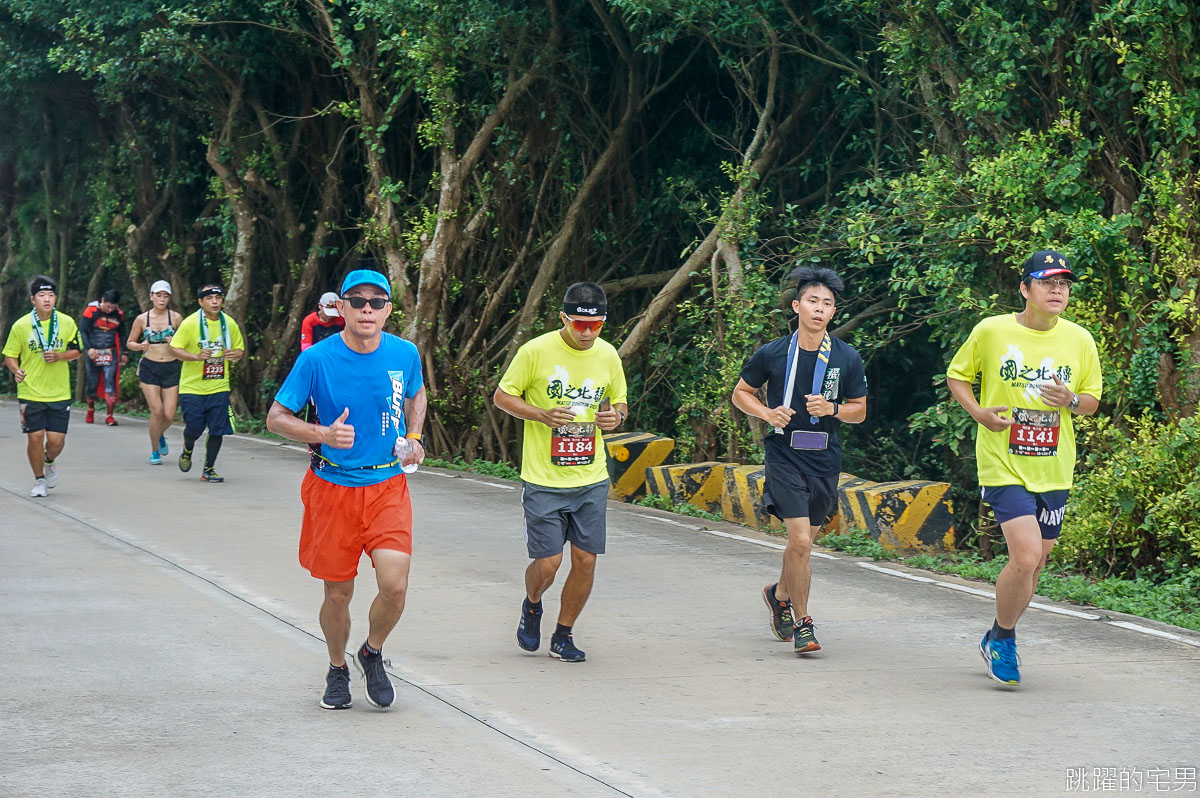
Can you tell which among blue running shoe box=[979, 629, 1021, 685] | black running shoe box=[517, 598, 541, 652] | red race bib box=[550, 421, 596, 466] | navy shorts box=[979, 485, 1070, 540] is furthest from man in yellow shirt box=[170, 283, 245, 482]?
blue running shoe box=[979, 629, 1021, 685]

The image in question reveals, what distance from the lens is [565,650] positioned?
715cm

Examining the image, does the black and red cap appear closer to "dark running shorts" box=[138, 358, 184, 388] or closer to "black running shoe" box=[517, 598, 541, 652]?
"black running shoe" box=[517, 598, 541, 652]

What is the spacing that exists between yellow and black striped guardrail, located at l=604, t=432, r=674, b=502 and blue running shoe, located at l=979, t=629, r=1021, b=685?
689 cm

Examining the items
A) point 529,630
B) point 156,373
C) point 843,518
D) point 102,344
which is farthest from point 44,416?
point 102,344

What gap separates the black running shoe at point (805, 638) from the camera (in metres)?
7.21

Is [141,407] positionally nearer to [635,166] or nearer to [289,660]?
[635,166]

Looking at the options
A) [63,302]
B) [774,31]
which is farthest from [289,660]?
[63,302]

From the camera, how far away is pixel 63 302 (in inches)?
1185

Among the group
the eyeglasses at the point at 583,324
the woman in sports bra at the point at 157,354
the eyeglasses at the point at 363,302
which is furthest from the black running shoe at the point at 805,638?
the woman in sports bra at the point at 157,354

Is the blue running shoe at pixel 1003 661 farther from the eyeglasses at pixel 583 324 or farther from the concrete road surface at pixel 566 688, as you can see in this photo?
the eyeglasses at pixel 583 324

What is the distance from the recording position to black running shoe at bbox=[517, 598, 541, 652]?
728 cm

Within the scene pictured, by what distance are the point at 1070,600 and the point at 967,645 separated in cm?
153

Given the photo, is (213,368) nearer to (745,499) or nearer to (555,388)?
(745,499)

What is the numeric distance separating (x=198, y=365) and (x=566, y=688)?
8.65 m
